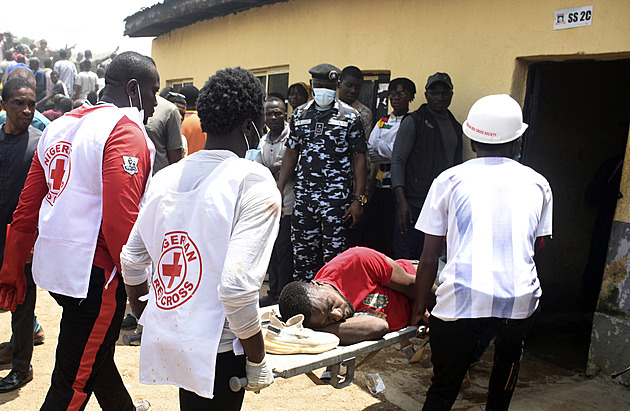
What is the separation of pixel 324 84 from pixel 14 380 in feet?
11.1

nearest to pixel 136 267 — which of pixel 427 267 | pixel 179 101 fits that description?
pixel 427 267

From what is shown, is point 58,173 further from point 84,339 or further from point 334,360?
point 334,360

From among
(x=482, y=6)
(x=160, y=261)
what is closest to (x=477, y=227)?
(x=160, y=261)

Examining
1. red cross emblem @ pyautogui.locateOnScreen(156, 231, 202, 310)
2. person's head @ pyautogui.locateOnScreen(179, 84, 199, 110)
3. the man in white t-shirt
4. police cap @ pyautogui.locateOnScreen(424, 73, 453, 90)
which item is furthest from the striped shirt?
person's head @ pyautogui.locateOnScreen(179, 84, 199, 110)

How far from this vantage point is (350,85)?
18.7ft

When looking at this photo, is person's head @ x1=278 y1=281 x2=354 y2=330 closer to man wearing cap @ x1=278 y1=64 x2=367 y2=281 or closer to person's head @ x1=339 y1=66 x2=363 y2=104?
man wearing cap @ x1=278 y1=64 x2=367 y2=281

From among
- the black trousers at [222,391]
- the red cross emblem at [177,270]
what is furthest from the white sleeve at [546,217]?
the red cross emblem at [177,270]

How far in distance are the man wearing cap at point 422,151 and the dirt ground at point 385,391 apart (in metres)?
1.25

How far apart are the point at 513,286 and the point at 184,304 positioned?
1.53 metres

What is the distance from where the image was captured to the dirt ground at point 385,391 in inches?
146

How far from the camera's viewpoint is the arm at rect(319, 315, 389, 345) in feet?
10.1

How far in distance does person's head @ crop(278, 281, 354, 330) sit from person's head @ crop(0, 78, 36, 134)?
225cm

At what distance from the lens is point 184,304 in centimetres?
193

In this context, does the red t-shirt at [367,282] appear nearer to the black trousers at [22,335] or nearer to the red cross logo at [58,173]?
the red cross logo at [58,173]
